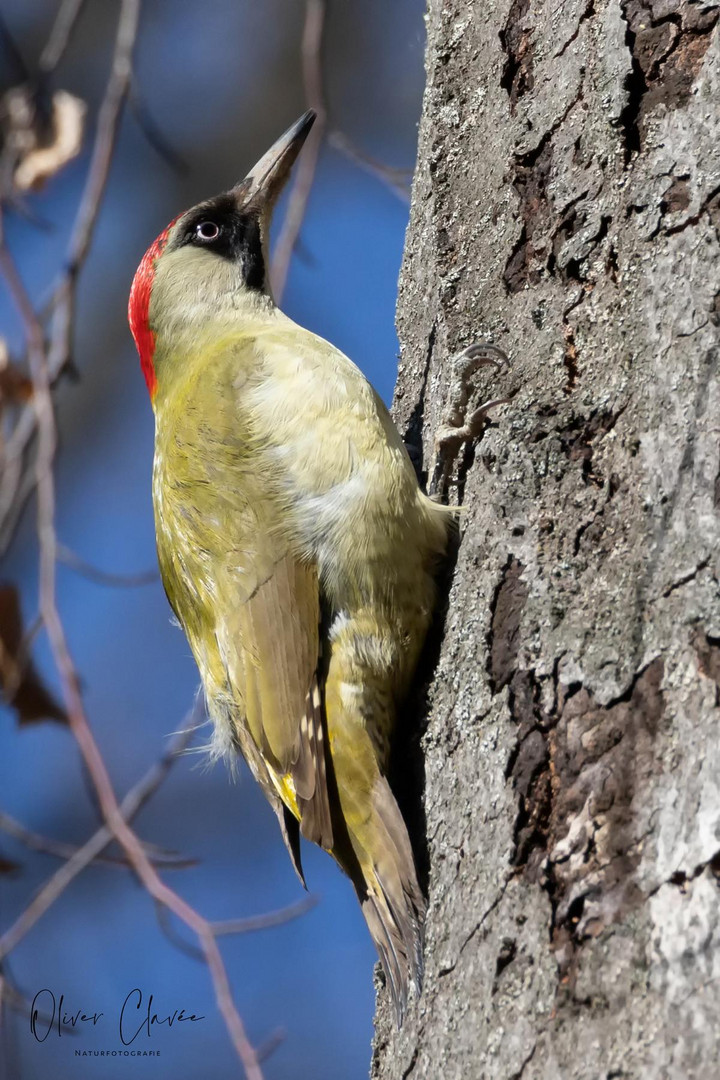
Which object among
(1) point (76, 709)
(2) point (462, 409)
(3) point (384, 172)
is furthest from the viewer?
(3) point (384, 172)

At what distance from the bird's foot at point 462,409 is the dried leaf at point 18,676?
2.10m

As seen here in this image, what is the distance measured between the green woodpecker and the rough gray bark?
18cm

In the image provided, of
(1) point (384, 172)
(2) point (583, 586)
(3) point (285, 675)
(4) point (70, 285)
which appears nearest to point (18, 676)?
(4) point (70, 285)

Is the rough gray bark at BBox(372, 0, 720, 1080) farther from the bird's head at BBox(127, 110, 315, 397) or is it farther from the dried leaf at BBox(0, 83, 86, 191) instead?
the dried leaf at BBox(0, 83, 86, 191)

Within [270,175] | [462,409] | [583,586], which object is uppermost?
[270,175]

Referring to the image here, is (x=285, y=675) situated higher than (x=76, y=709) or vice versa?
(x=76, y=709)

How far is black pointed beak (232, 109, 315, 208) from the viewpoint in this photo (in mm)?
3783

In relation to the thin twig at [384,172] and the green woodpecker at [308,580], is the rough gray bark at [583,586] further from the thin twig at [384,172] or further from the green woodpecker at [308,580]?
the thin twig at [384,172]

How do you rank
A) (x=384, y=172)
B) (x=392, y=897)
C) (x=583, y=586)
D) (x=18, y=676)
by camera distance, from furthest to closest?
(x=384, y=172)
(x=18, y=676)
(x=392, y=897)
(x=583, y=586)

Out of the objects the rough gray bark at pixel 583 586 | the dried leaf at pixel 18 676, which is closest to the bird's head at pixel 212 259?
the dried leaf at pixel 18 676

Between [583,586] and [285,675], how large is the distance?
888 millimetres

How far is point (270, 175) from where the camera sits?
3.82m

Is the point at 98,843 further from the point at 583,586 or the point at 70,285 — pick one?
the point at 583,586

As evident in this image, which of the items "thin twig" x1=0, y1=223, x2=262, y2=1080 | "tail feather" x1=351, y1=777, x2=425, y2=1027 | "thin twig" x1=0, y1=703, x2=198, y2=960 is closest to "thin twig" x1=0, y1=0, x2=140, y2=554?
"thin twig" x1=0, y1=223, x2=262, y2=1080
